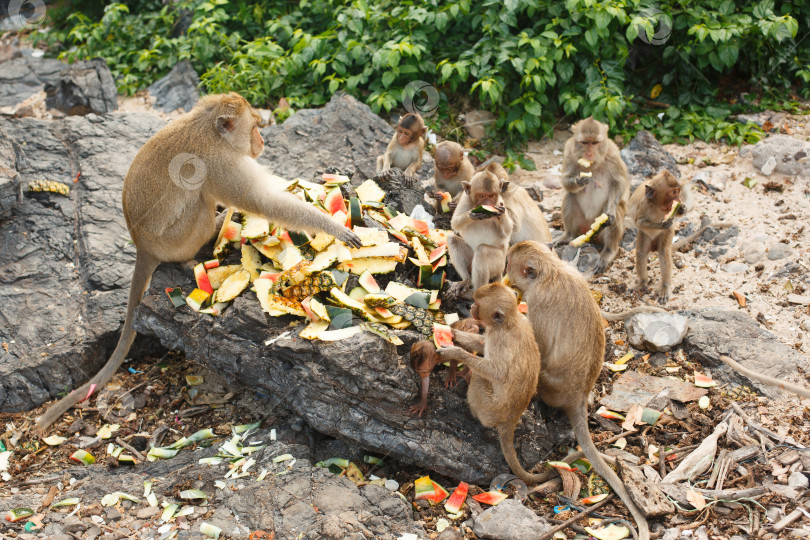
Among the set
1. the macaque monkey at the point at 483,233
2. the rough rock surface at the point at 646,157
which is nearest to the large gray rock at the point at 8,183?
the macaque monkey at the point at 483,233

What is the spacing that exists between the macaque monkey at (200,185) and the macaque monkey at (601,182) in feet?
9.85

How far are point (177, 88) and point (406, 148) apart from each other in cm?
492

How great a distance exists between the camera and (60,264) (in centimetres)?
664

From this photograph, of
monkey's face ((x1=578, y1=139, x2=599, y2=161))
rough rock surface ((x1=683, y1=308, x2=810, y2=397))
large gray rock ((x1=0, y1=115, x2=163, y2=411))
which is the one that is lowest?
rough rock surface ((x1=683, y1=308, x2=810, y2=397))

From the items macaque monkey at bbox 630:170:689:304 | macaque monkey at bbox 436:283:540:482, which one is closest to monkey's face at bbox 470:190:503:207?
macaque monkey at bbox 436:283:540:482

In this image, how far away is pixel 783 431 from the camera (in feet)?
16.7

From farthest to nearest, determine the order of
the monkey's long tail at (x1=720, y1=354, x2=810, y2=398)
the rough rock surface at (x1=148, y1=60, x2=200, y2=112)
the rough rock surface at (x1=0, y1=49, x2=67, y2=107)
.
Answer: the rough rock surface at (x1=0, y1=49, x2=67, y2=107), the rough rock surface at (x1=148, y1=60, x2=200, y2=112), the monkey's long tail at (x1=720, y1=354, x2=810, y2=398)

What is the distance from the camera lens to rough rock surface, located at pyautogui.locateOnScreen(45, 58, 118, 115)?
10.2 metres

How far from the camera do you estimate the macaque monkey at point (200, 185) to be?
5.52 m

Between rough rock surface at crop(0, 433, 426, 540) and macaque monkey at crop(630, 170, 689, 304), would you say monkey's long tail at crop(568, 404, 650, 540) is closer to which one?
rough rock surface at crop(0, 433, 426, 540)

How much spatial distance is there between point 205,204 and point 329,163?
2337 mm

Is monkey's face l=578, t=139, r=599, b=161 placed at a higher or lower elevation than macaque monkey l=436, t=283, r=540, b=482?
higher

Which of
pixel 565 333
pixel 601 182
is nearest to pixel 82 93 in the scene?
pixel 601 182

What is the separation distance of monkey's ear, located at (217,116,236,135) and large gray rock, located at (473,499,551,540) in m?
3.54
